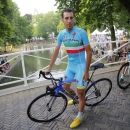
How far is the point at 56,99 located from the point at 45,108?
454mm

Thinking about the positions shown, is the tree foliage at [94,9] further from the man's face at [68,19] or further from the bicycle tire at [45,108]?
the bicycle tire at [45,108]

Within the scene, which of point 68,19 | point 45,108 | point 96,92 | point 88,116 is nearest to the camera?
point 68,19

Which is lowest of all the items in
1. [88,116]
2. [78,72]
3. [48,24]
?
[88,116]

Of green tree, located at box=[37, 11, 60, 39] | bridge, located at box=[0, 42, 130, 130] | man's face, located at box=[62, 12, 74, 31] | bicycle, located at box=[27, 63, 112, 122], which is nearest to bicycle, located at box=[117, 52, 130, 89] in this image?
bridge, located at box=[0, 42, 130, 130]

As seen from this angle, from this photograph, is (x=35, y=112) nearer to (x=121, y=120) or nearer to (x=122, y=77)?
(x=121, y=120)

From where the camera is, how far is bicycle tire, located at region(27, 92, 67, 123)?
313 cm

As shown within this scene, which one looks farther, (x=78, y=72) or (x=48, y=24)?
(x=48, y=24)

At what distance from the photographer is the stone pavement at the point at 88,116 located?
122 inches

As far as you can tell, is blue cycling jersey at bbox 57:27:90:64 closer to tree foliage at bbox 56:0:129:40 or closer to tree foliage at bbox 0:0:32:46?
tree foliage at bbox 56:0:129:40

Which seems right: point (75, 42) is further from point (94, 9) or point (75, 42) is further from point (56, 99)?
point (94, 9)

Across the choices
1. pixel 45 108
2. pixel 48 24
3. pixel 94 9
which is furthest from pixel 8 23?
pixel 48 24

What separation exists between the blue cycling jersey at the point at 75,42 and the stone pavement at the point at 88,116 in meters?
1.28

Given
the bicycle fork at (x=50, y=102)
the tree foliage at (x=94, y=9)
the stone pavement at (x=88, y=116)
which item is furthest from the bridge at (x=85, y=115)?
the tree foliage at (x=94, y=9)

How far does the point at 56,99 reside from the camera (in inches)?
129
